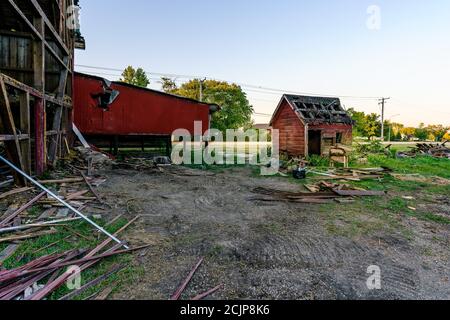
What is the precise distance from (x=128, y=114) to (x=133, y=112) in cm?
33

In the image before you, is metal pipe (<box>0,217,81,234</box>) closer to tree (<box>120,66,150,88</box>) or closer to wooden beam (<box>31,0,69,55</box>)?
wooden beam (<box>31,0,69,55</box>)

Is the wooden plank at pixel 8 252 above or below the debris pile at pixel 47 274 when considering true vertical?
above

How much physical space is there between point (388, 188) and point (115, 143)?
46.0ft

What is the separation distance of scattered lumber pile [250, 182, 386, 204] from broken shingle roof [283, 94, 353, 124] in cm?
977

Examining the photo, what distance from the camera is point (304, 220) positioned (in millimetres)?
5871

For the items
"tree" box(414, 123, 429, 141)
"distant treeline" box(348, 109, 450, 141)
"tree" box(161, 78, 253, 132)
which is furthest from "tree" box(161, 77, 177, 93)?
"tree" box(414, 123, 429, 141)

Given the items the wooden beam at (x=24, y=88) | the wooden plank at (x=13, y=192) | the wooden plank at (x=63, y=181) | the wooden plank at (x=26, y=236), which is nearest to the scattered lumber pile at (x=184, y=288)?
the wooden plank at (x=26, y=236)

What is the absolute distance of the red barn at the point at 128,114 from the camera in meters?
13.9

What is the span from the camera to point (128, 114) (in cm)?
1516

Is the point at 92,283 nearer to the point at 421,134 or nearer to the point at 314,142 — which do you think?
the point at 314,142

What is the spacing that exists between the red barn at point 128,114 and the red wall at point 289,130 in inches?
248

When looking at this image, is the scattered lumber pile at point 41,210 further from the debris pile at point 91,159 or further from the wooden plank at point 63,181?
the debris pile at point 91,159

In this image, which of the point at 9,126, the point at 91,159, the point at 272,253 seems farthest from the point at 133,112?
the point at 272,253
